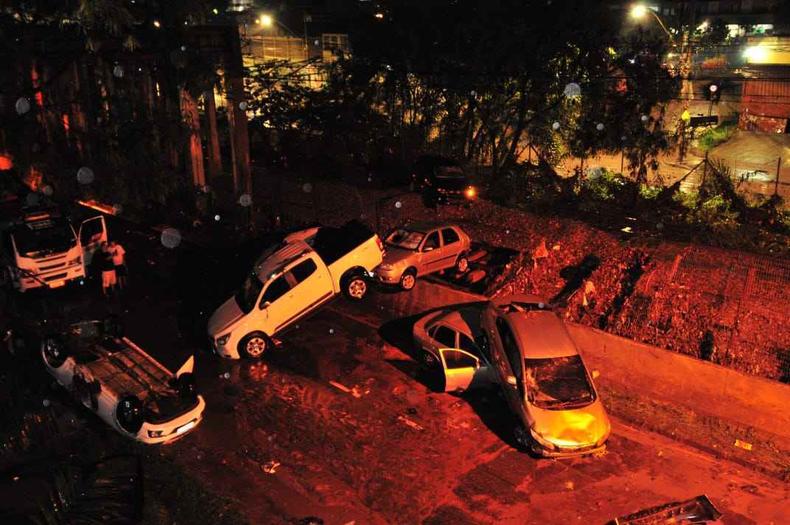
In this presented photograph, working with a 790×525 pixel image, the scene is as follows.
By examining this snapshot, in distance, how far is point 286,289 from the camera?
13.6m

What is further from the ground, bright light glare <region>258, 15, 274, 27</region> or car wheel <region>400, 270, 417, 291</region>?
bright light glare <region>258, 15, 274, 27</region>

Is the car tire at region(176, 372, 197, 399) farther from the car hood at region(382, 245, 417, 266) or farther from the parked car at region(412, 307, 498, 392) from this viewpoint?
the car hood at region(382, 245, 417, 266)

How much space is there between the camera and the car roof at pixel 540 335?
1100 centimetres

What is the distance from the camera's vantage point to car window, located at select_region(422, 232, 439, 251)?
15.9 m

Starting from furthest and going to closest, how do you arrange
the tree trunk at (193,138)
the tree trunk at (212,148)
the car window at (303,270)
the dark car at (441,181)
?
the tree trunk at (212,148)
the tree trunk at (193,138)
the dark car at (441,181)
the car window at (303,270)

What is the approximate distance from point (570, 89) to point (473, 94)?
342 centimetres

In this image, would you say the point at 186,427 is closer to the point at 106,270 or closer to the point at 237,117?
the point at 106,270

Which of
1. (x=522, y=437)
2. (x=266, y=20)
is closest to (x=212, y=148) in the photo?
A: (x=522, y=437)

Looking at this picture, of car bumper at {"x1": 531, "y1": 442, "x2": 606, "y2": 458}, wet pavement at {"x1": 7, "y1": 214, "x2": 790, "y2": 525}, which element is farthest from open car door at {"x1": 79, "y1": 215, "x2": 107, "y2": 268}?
car bumper at {"x1": 531, "y1": 442, "x2": 606, "y2": 458}

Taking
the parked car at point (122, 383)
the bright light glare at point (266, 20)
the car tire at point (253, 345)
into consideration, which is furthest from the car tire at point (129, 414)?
the bright light glare at point (266, 20)

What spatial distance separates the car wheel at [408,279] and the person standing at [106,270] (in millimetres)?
7332

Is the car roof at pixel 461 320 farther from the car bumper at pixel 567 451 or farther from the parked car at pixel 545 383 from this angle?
the car bumper at pixel 567 451

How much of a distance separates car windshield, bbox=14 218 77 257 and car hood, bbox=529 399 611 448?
12.3m

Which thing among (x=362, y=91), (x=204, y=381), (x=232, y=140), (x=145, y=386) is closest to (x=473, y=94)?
(x=362, y=91)
